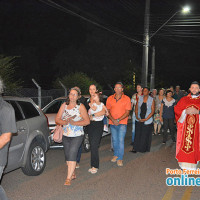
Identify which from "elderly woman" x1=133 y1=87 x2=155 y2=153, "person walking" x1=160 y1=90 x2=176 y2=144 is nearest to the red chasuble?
"elderly woman" x1=133 y1=87 x2=155 y2=153

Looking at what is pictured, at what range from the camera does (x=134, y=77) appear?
32.5m

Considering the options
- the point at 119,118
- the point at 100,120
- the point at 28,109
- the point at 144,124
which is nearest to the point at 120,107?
the point at 119,118

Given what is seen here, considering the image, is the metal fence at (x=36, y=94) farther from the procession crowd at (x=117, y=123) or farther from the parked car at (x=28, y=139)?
the parked car at (x=28, y=139)

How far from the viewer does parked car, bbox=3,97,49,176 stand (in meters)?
5.99

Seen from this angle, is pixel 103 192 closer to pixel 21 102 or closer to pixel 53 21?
pixel 21 102

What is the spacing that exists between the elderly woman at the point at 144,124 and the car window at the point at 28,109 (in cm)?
333

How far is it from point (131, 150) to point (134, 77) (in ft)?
75.9

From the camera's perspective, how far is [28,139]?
6395mm

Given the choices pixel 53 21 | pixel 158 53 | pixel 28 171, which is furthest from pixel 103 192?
pixel 158 53

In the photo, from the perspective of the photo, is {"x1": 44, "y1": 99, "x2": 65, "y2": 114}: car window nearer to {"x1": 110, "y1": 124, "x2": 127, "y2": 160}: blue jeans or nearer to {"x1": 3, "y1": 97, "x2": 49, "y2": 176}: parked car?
{"x1": 110, "y1": 124, "x2": 127, "y2": 160}: blue jeans

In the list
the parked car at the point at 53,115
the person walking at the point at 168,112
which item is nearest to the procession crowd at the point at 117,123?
the parked car at the point at 53,115

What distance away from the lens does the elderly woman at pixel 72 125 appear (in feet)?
20.2

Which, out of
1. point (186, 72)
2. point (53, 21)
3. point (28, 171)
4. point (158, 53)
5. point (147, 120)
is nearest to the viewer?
point (28, 171)

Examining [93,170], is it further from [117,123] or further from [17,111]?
[17,111]
